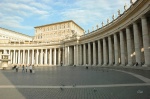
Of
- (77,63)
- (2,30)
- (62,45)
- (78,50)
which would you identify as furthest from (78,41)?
(2,30)

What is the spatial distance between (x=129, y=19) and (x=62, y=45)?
172 ft

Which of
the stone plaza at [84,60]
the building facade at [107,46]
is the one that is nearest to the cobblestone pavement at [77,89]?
the stone plaza at [84,60]

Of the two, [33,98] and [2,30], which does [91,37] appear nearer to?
[33,98]

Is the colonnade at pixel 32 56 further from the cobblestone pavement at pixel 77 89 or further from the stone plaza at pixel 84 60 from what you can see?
the cobblestone pavement at pixel 77 89

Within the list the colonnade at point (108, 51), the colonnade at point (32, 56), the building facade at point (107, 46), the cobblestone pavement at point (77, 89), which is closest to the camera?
the cobblestone pavement at point (77, 89)

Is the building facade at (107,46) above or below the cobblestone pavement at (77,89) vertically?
above

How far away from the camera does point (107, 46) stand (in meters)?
61.2

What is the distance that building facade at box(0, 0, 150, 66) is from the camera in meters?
32.3

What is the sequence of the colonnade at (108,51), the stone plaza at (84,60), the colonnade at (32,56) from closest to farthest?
the stone plaza at (84,60) → the colonnade at (108,51) → the colonnade at (32,56)

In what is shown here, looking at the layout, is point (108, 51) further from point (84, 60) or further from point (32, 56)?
point (32, 56)

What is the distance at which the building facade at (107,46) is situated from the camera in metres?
32.3

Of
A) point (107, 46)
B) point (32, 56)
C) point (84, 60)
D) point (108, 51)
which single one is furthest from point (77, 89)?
point (32, 56)

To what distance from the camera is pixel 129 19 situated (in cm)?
3694

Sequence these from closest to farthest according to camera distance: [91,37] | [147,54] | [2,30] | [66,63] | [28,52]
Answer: [147,54] < [91,37] < [66,63] < [28,52] < [2,30]
